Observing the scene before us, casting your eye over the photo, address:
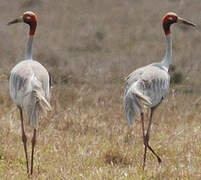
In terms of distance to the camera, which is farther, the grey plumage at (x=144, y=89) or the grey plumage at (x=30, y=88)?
the grey plumage at (x=144, y=89)

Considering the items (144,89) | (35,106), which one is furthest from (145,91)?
(35,106)

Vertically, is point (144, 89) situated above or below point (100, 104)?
above

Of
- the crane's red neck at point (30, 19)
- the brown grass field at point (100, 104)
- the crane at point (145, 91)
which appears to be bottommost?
the brown grass field at point (100, 104)

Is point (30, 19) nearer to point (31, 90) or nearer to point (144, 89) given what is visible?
point (31, 90)

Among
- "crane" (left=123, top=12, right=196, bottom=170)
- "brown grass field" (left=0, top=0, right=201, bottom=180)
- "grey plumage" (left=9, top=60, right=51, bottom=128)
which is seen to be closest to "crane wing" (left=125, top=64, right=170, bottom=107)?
"crane" (left=123, top=12, right=196, bottom=170)

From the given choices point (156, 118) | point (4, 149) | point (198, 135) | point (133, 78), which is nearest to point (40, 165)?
point (4, 149)

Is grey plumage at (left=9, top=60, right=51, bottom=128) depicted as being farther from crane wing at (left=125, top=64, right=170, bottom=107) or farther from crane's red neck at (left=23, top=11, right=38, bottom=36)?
crane wing at (left=125, top=64, right=170, bottom=107)

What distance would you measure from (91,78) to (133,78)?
549 centimetres

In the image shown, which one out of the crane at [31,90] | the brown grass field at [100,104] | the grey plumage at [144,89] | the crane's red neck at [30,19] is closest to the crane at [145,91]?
the grey plumage at [144,89]

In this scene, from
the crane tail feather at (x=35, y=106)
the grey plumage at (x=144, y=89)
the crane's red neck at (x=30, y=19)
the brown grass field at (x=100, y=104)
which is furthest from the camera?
the crane's red neck at (x=30, y=19)

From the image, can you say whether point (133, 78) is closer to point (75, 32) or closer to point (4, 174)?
point (4, 174)

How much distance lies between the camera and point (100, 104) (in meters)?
9.34

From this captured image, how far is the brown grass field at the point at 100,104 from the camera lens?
6.21 meters

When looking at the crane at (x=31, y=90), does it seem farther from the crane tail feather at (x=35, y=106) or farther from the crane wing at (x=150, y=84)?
the crane wing at (x=150, y=84)
